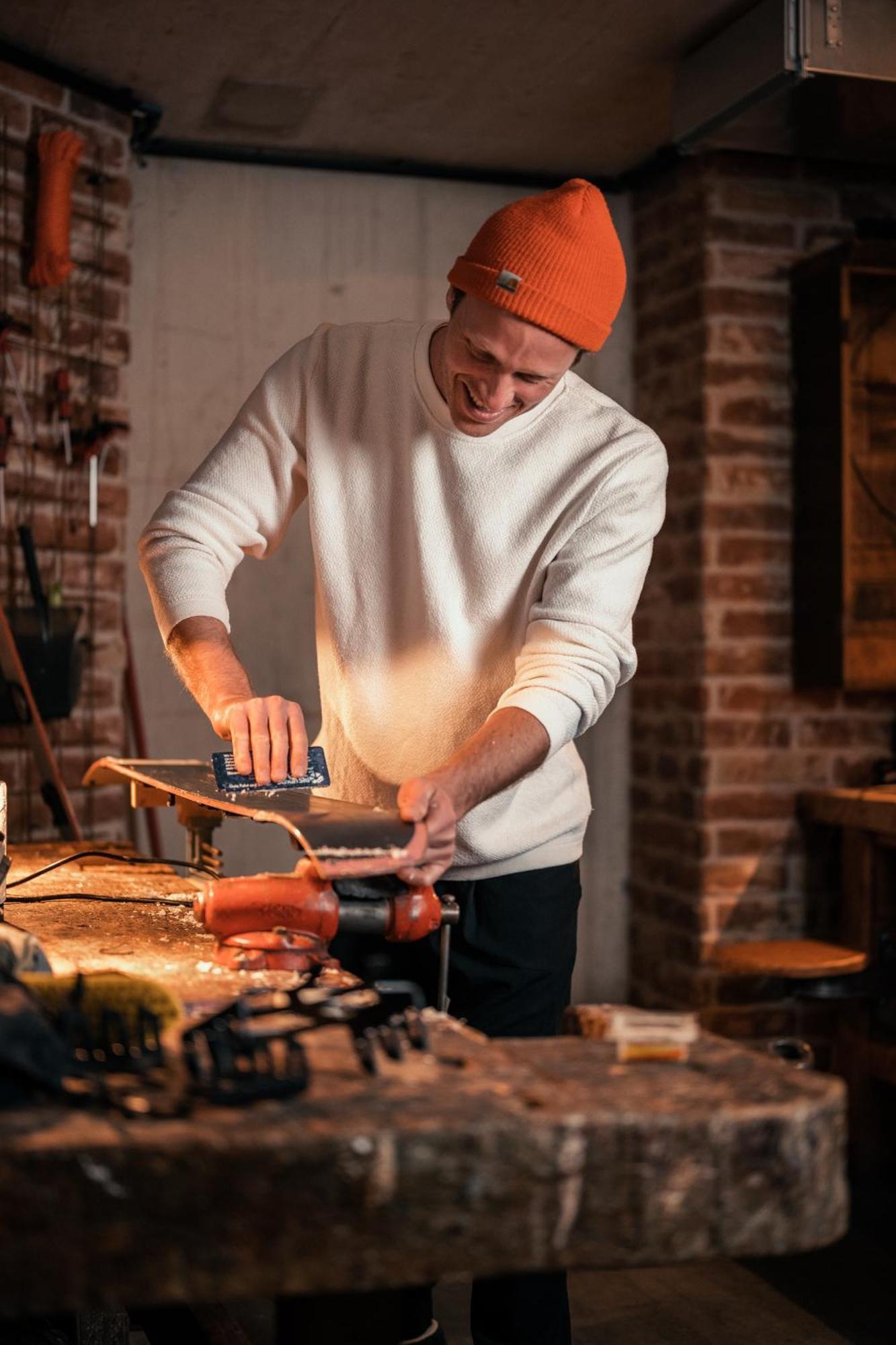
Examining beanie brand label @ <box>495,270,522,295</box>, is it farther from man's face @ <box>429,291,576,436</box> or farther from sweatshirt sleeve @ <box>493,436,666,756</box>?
sweatshirt sleeve @ <box>493,436,666,756</box>

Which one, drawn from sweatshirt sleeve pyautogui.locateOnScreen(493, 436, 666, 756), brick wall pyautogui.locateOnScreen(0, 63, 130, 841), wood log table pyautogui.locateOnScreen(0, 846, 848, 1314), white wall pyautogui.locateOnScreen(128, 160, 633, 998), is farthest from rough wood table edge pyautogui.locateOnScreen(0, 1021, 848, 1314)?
white wall pyautogui.locateOnScreen(128, 160, 633, 998)

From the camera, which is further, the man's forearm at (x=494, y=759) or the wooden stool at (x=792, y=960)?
the wooden stool at (x=792, y=960)

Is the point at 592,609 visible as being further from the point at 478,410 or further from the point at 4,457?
the point at 4,457

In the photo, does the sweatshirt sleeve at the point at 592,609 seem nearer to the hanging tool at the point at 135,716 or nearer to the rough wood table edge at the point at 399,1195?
the rough wood table edge at the point at 399,1195

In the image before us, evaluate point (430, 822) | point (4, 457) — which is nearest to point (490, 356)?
point (430, 822)

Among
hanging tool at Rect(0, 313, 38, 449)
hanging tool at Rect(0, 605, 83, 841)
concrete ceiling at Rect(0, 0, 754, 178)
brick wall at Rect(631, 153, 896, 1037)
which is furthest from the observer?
brick wall at Rect(631, 153, 896, 1037)

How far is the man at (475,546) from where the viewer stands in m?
1.78

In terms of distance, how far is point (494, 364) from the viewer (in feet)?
5.82

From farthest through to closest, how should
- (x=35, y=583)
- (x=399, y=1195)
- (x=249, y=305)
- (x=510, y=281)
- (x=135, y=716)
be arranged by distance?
(x=249, y=305) < (x=135, y=716) < (x=35, y=583) < (x=510, y=281) < (x=399, y=1195)

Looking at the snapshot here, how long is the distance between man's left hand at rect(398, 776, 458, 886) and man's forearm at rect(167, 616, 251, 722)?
357mm

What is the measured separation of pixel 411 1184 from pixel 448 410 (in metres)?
1.24

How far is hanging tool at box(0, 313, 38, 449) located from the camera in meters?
3.04

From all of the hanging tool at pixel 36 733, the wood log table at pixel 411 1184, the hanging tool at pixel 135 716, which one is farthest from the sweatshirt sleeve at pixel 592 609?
the hanging tool at pixel 135 716

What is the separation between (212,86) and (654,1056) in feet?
9.40
